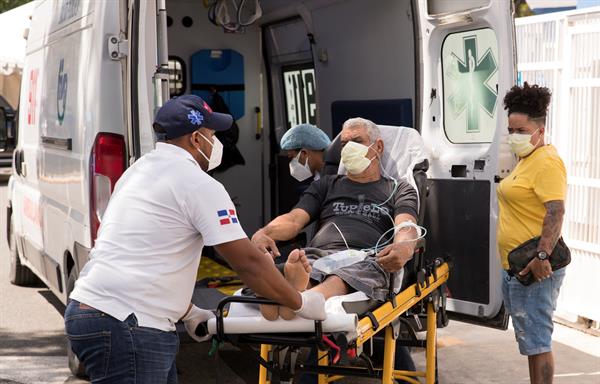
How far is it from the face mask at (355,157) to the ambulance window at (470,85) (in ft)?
2.12

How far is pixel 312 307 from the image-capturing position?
380cm

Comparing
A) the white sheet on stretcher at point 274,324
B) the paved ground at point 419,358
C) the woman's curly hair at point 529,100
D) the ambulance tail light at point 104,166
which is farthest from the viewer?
the paved ground at point 419,358

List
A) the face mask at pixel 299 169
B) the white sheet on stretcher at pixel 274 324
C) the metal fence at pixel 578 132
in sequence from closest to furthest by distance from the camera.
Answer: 1. the white sheet on stretcher at pixel 274 324
2. the face mask at pixel 299 169
3. the metal fence at pixel 578 132

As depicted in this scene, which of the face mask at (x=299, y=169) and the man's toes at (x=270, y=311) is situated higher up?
the face mask at (x=299, y=169)

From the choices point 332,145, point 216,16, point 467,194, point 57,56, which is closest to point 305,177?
point 332,145

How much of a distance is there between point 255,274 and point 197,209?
0.30 meters

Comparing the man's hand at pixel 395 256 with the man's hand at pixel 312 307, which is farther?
the man's hand at pixel 395 256

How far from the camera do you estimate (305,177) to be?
21.2 feet

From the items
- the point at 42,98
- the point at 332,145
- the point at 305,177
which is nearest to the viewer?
the point at 332,145

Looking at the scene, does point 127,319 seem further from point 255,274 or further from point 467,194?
point 467,194

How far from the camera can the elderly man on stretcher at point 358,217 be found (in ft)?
15.9

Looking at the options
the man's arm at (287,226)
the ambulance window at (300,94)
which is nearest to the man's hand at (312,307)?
the man's arm at (287,226)

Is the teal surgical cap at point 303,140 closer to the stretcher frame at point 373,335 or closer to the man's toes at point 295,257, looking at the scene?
the stretcher frame at point 373,335

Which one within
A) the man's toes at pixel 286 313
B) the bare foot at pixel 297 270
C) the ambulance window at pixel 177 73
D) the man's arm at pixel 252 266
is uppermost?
the ambulance window at pixel 177 73
